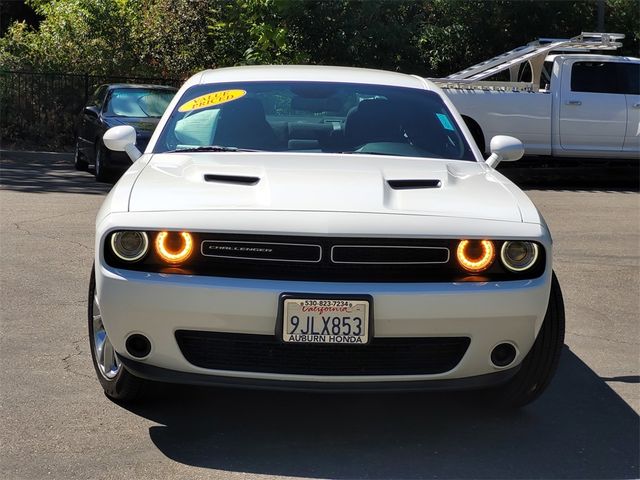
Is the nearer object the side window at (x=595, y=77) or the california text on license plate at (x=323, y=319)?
the california text on license plate at (x=323, y=319)

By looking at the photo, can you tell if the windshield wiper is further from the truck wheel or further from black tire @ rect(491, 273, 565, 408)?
the truck wheel

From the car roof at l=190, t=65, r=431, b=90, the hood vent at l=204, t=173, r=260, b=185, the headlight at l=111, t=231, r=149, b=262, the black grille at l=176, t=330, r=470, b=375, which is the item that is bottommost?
the black grille at l=176, t=330, r=470, b=375

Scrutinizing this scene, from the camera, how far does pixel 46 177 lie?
50.9ft

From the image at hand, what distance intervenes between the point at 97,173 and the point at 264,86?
9159mm

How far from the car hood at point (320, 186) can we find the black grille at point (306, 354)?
0.52 m

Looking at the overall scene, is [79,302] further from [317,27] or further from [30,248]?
[317,27]

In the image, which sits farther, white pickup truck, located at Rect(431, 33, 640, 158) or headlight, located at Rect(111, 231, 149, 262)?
white pickup truck, located at Rect(431, 33, 640, 158)

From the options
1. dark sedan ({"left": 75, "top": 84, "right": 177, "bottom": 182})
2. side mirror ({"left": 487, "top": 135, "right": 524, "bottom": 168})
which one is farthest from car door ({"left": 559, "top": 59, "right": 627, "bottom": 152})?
side mirror ({"left": 487, "top": 135, "right": 524, "bottom": 168})

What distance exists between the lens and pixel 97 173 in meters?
14.8

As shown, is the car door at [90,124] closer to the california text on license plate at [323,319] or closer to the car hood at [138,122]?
the car hood at [138,122]

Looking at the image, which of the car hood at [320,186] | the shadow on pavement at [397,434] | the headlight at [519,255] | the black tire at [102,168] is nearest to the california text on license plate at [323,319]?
the car hood at [320,186]

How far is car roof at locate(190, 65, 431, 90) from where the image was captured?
244 inches

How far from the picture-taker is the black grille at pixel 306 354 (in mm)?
4387

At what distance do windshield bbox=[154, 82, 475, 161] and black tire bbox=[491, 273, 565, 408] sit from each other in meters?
1.14
